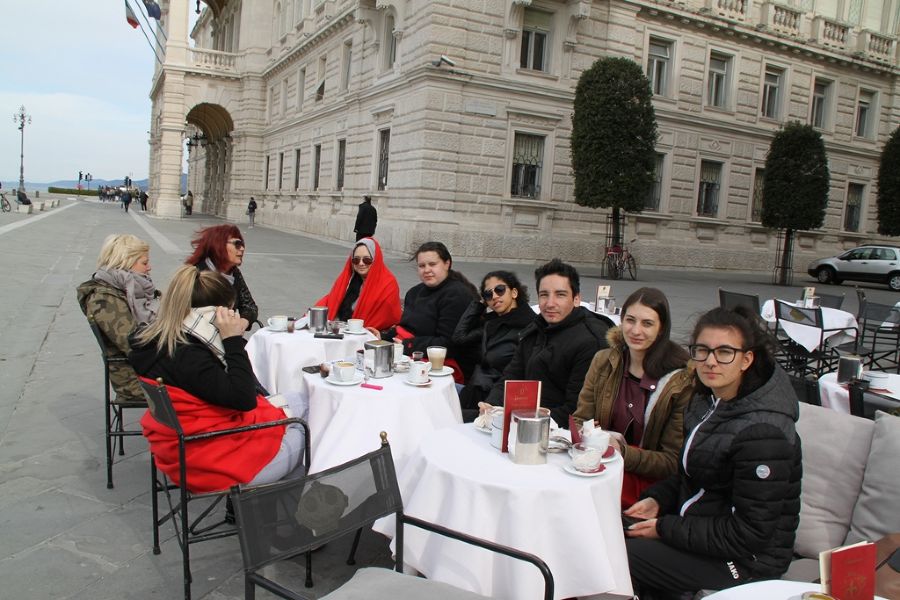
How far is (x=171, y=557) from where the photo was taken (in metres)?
3.48

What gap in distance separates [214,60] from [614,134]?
2687 centimetres

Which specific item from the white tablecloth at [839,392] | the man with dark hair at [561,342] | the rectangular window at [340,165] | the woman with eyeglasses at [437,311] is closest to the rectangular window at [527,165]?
A: the rectangular window at [340,165]

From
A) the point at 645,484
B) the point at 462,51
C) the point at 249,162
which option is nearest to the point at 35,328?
the point at 645,484

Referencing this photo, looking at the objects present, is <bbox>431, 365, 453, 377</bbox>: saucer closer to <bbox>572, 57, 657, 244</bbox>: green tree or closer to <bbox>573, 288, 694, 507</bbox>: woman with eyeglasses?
<bbox>573, 288, 694, 507</bbox>: woman with eyeglasses

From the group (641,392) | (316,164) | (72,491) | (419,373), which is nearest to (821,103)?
(316,164)

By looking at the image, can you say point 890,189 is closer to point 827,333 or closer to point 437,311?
point 827,333

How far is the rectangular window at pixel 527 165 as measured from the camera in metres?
20.4

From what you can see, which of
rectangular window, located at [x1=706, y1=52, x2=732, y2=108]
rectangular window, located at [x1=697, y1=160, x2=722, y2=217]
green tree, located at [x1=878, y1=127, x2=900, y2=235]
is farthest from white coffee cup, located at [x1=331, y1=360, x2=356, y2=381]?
green tree, located at [x1=878, y1=127, x2=900, y2=235]

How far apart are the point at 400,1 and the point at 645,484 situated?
1960 cm

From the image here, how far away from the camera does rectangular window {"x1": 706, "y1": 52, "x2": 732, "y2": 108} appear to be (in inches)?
931

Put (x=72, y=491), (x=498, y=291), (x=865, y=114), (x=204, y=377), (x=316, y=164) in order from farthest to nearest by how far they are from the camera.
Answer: (x=316, y=164), (x=865, y=114), (x=498, y=291), (x=72, y=491), (x=204, y=377)

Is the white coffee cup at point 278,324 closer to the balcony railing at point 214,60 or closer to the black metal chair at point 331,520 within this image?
the black metal chair at point 331,520

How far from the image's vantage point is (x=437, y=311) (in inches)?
222

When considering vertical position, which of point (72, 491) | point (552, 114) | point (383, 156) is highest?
point (552, 114)
